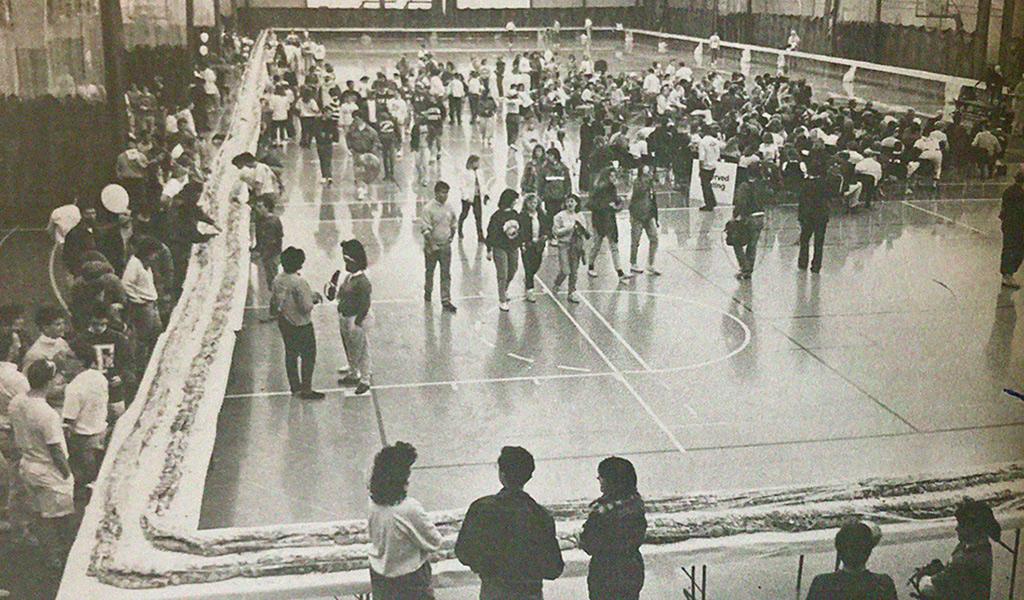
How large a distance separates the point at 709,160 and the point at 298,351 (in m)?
11.8

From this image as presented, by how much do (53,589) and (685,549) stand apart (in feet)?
14.8

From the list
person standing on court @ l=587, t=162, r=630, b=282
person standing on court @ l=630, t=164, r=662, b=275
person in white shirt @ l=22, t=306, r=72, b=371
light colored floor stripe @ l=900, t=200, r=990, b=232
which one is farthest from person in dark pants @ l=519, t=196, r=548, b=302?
light colored floor stripe @ l=900, t=200, r=990, b=232

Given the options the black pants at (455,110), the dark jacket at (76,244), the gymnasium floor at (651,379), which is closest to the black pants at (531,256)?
the gymnasium floor at (651,379)

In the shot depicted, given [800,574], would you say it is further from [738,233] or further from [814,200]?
Answer: [814,200]

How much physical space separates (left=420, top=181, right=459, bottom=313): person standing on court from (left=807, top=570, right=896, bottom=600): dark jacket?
898 cm

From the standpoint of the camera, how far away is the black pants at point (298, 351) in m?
11.1

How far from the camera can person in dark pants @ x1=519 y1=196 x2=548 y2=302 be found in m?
14.0

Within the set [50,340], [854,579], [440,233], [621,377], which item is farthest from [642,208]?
[854,579]

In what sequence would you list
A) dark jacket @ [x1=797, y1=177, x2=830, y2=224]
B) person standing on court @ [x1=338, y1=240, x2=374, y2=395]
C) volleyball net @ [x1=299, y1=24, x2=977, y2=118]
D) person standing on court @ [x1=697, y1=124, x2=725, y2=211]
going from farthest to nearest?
volleyball net @ [x1=299, y1=24, x2=977, y2=118]
person standing on court @ [x1=697, y1=124, x2=725, y2=211]
dark jacket @ [x1=797, y1=177, x2=830, y2=224]
person standing on court @ [x1=338, y1=240, x2=374, y2=395]

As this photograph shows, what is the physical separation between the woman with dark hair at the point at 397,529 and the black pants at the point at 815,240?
11.6 meters

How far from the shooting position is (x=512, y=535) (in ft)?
18.7

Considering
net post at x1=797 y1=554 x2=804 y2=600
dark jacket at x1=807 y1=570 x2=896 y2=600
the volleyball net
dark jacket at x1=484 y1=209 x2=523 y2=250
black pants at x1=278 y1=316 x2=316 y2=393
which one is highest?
the volleyball net

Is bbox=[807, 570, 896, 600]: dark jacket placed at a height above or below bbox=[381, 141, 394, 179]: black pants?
below

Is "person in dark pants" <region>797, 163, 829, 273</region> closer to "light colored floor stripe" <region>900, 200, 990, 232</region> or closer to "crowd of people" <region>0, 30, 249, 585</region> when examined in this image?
"light colored floor stripe" <region>900, 200, 990, 232</region>
